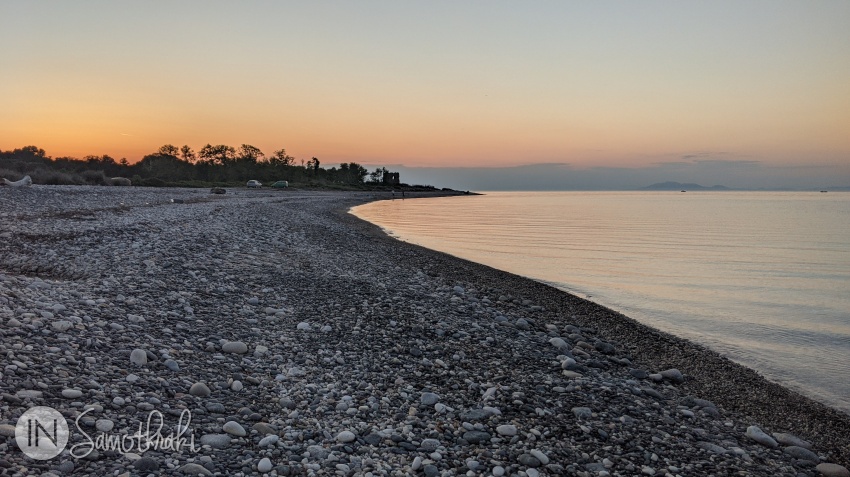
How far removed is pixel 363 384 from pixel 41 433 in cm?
310

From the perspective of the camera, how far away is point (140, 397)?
191 inches

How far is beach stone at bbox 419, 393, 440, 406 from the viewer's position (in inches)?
217

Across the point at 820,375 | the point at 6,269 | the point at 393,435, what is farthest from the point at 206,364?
the point at 820,375

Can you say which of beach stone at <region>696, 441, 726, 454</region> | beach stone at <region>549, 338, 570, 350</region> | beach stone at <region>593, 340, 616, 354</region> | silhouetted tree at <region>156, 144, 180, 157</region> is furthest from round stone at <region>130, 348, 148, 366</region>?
silhouetted tree at <region>156, 144, 180, 157</region>

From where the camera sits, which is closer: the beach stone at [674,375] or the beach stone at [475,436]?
the beach stone at [475,436]

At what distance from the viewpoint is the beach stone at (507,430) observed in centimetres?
491

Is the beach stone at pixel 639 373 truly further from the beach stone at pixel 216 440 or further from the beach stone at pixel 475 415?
the beach stone at pixel 216 440

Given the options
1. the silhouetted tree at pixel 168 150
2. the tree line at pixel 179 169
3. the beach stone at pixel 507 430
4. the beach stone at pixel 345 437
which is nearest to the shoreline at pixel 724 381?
the beach stone at pixel 507 430

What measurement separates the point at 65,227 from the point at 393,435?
49.7ft

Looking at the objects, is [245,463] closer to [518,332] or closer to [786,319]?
[518,332]

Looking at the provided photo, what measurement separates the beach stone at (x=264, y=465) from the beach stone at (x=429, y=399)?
6.42 ft

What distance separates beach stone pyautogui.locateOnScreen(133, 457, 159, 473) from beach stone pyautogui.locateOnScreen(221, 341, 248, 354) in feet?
9.12

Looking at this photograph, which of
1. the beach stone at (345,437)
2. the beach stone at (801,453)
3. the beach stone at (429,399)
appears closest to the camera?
the beach stone at (345,437)

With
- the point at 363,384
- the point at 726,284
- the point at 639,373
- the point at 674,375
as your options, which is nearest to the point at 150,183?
the point at 726,284
